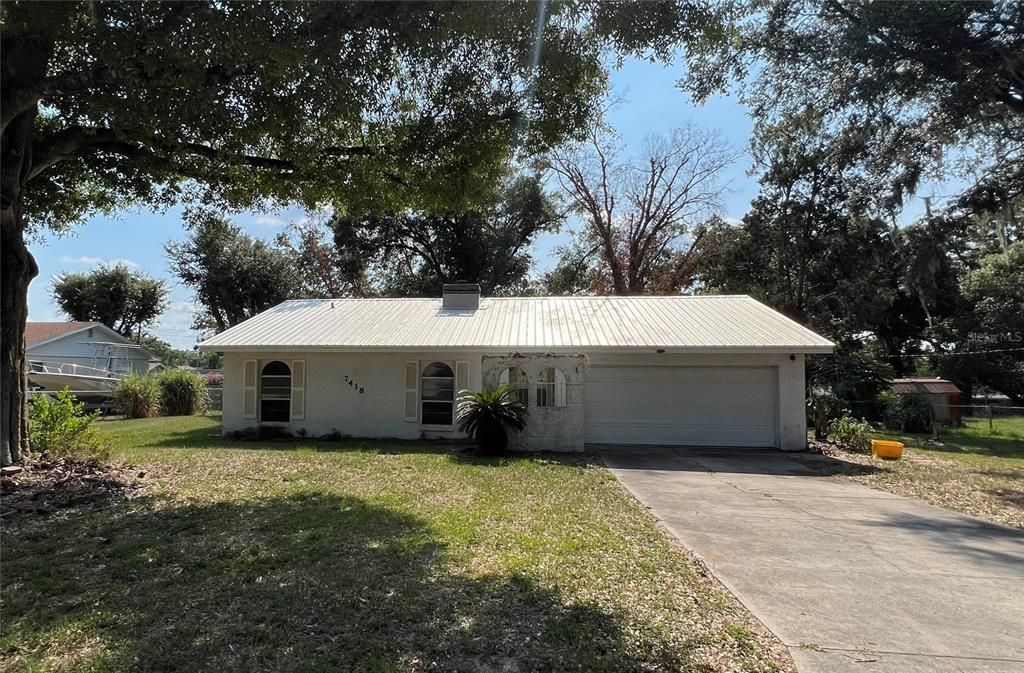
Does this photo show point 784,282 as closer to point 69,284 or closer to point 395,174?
point 395,174

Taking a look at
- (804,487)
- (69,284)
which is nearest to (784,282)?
(804,487)

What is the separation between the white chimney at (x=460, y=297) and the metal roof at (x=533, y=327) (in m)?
0.27

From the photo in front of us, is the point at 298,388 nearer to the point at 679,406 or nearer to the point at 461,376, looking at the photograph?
the point at 461,376

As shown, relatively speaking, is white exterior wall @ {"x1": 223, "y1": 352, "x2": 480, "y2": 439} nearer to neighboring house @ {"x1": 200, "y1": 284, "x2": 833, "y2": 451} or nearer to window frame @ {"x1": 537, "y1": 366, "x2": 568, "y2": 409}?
neighboring house @ {"x1": 200, "y1": 284, "x2": 833, "y2": 451}

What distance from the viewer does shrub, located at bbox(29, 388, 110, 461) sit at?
26.2 feet

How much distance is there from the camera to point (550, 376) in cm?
1238

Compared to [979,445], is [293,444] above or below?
above

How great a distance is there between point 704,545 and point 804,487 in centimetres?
434

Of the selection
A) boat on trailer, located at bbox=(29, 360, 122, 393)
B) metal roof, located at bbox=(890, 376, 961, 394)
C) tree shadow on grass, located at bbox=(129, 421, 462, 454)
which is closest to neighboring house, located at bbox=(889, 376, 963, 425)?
metal roof, located at bbox=(890, 376, 961, 394)

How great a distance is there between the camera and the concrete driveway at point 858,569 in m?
3.45

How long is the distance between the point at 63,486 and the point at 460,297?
11.6 m

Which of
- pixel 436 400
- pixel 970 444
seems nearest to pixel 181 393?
pixel 436 400

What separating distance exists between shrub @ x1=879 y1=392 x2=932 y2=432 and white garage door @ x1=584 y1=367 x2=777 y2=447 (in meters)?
8.84

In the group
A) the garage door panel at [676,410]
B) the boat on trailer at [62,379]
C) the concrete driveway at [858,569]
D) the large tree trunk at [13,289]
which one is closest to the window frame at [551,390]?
the garage door panel at [676,410]
